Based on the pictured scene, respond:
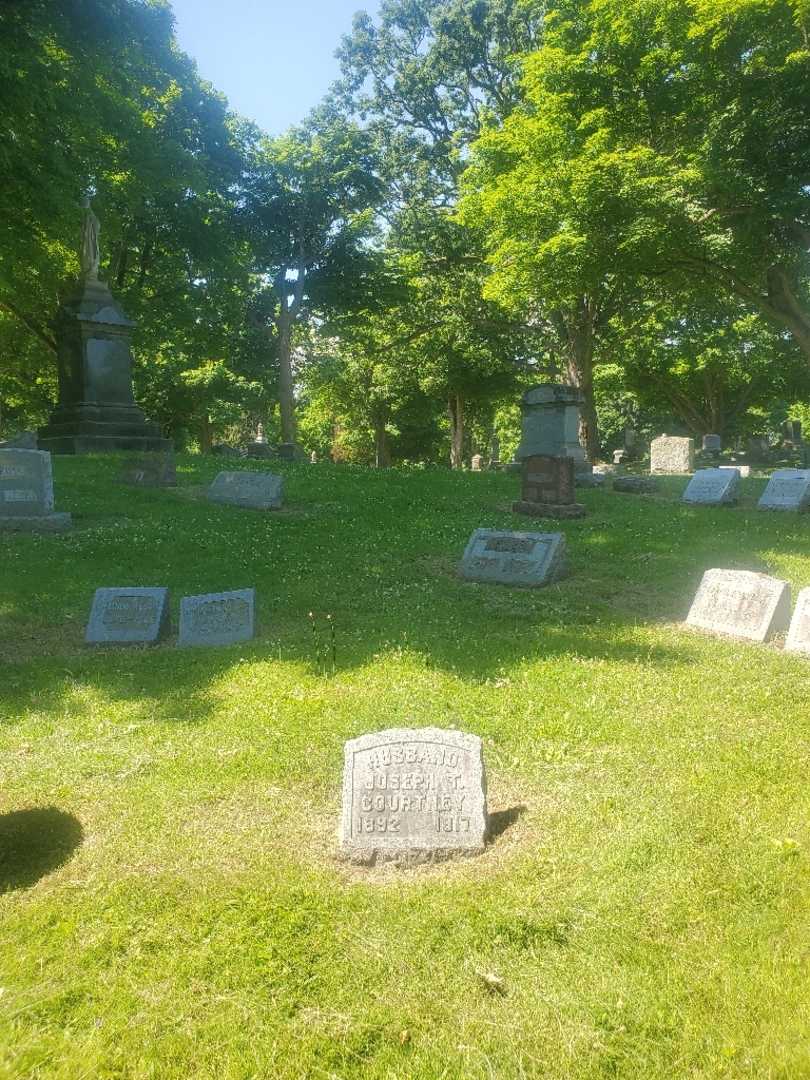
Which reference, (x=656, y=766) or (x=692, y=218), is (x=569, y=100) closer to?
(x=692, y=218)

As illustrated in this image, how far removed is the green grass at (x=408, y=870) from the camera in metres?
3.17

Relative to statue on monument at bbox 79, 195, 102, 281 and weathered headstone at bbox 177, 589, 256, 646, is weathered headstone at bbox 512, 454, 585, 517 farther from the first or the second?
statue on monument at bbox 79, 195, 102, 281

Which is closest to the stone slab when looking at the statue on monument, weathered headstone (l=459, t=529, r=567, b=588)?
weathered headstone (l=459, t=529, r=567, b=588)

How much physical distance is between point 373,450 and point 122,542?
3928cm

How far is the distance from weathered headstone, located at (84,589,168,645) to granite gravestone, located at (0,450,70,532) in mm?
4669

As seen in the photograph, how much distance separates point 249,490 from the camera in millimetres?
15914

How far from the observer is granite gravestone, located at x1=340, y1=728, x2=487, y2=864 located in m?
4.48

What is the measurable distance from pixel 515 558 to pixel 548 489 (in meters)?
5.20

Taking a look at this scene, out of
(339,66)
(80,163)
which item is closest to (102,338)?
(80,163)

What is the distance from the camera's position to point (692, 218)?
18.9 meters

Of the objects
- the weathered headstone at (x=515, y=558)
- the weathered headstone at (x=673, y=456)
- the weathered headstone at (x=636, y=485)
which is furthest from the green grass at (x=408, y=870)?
the weathered headstone at (x=673, y=456)

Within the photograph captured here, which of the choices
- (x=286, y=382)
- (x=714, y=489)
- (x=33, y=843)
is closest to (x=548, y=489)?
(x=714, y=489)

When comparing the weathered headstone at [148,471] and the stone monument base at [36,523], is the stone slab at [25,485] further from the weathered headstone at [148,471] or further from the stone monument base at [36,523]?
the weathered headstone at [148,471]

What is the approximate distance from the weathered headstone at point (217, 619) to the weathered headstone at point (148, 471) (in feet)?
27.0
